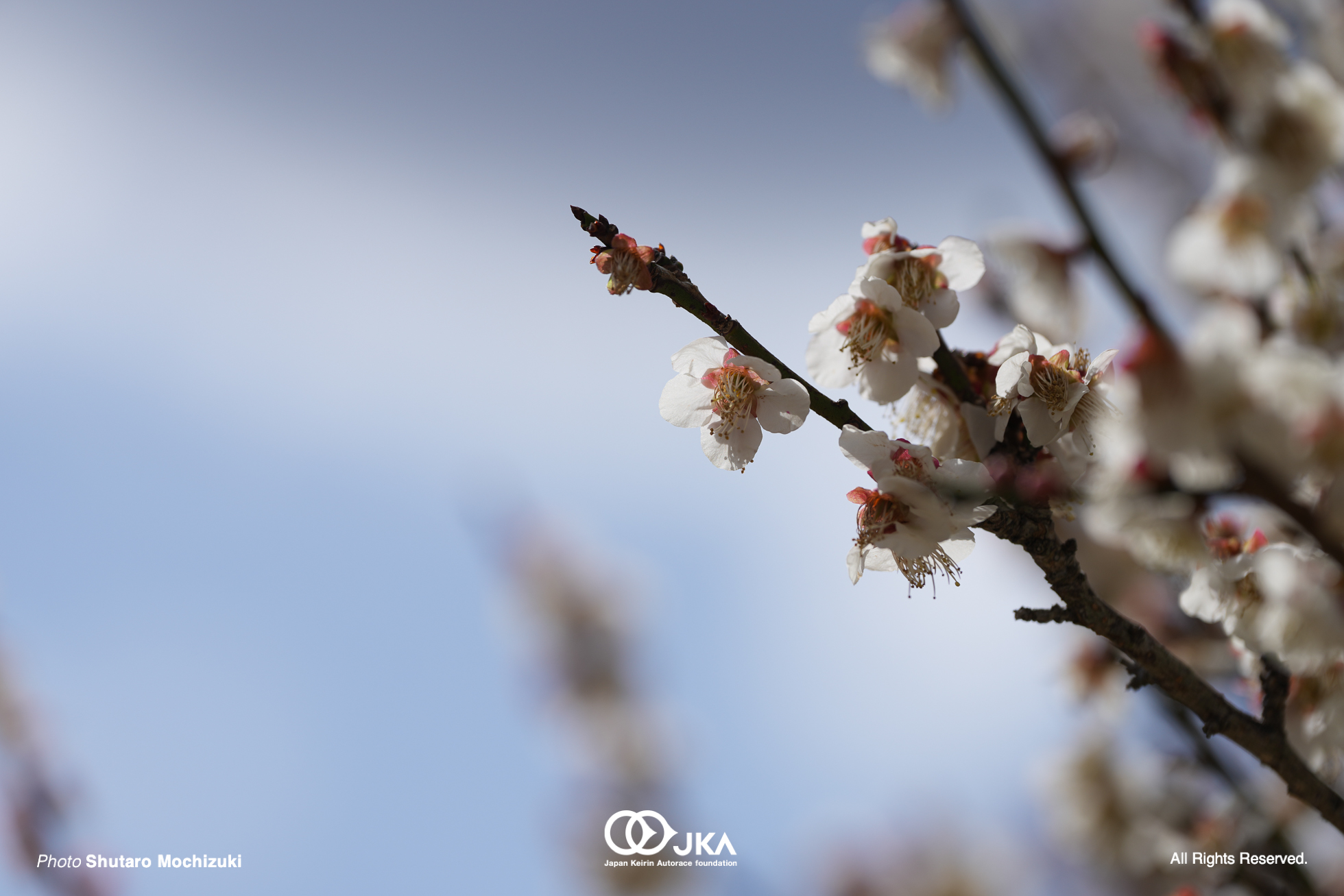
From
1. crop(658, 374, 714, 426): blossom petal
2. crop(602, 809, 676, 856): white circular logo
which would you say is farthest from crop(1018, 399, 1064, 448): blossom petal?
crop(602, 809, 676, 856): white circular logo

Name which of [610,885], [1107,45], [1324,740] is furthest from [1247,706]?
[610,885]

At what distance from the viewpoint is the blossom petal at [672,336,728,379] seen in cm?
117

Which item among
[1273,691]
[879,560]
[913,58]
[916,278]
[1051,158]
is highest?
[913,58]

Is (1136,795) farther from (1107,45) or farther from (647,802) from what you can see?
(1107,45)

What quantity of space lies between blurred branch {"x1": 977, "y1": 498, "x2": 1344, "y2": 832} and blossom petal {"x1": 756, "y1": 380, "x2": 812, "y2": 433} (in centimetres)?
28

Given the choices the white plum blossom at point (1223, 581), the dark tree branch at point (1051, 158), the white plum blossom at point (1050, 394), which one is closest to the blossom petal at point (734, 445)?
the white plum blossom at point (1050, 394)

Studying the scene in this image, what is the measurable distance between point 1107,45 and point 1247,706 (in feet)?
10.6

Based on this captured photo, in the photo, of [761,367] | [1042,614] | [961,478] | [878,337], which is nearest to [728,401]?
[761,367]

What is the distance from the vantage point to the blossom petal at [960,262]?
127cm

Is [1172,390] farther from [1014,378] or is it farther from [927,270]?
[927,270]

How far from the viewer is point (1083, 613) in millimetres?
1048

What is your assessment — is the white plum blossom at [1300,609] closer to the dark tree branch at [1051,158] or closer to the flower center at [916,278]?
the dark tree branch at [1051,158]

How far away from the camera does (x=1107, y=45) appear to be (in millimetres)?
3666

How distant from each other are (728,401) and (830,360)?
7.0 inches
